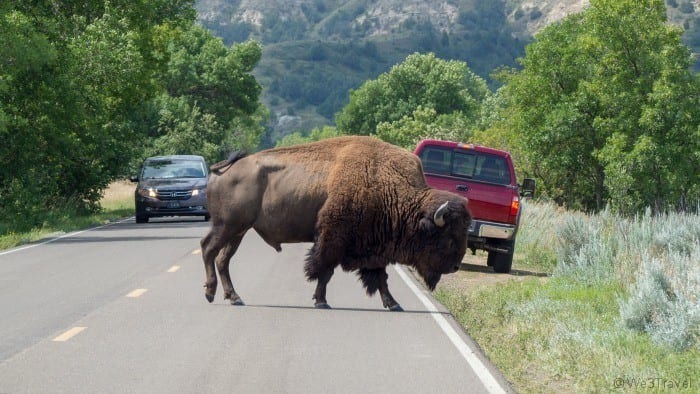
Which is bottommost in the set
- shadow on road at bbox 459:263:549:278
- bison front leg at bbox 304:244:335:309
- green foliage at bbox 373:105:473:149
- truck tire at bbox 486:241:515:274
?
green foliage at bbox 373:105:473:149

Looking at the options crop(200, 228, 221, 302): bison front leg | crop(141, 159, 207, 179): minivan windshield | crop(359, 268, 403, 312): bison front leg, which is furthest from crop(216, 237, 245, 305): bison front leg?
→ crop(141, 159, 207, 179): minivan windshield

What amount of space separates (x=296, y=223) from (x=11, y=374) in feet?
16.6

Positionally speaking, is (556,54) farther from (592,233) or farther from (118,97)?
(592,233)

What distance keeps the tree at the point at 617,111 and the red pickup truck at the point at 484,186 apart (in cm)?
2193

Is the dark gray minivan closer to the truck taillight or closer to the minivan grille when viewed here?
the minivan grille

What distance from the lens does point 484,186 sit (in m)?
19.0

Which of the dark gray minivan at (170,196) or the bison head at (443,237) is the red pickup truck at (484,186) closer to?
the bison head at (443,237)

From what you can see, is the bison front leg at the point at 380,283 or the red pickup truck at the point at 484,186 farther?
the red pickup truck at the point at 484,186

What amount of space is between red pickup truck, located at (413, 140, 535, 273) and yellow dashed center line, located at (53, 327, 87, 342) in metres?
8.84

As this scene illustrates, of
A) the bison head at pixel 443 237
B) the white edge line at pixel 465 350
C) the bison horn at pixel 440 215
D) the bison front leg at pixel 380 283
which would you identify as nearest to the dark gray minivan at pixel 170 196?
the white edge line at pixel 465 350

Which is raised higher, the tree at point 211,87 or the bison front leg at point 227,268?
the bison front leg at point 227,268

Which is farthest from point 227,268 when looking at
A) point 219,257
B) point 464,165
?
point 464,165

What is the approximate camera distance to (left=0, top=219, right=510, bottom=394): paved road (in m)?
8.48

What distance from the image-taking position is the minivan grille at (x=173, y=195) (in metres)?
32.1
